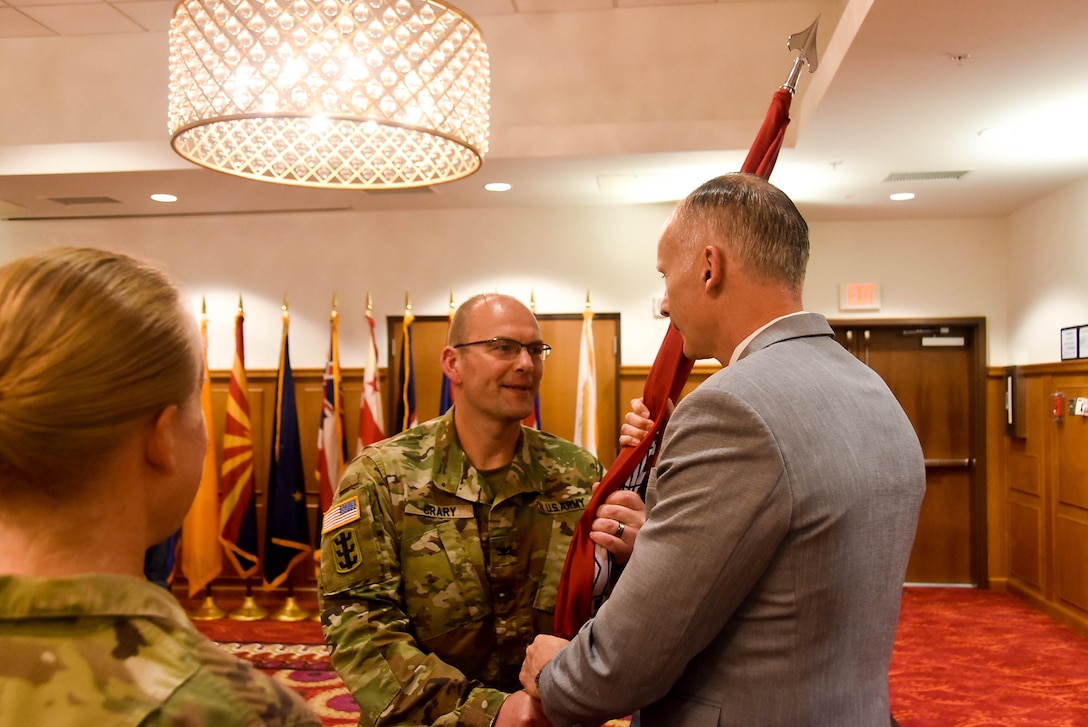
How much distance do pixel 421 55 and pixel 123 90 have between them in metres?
4.43

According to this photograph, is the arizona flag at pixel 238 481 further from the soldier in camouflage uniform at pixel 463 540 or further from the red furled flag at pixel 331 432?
the soldier in camouflage uniform at pixel 463 540

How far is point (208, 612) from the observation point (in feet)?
19.8

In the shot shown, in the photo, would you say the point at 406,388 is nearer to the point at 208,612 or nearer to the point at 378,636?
the point at 208,612

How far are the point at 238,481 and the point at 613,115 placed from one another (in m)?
3.56

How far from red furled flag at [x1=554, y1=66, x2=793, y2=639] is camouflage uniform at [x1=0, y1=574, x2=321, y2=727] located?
98cm

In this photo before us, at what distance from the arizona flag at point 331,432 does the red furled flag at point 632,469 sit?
4449 millimetres

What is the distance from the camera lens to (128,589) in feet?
2.45

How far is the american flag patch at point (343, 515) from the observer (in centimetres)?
185

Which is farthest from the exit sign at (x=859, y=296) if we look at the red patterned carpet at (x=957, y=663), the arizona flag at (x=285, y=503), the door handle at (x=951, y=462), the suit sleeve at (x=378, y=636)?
the suit sleeve at (x=378, y=636)

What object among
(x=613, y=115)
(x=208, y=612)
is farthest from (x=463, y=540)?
(x=208, y=612)

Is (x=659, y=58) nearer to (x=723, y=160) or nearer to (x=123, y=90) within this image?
(x=723, y=160)

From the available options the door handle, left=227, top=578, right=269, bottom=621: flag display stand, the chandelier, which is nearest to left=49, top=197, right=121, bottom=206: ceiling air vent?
left=227, top=578, right=269, bottom=621: flag display stand

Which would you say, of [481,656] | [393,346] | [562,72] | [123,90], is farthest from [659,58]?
[481,656]

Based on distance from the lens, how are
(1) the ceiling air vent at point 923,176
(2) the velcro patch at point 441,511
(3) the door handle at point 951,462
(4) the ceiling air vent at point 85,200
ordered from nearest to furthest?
(2) the velcro patch at point 441,511, (1) the ceiling air vent at point 923,176, (4) the ceiling air vent at point 85,200, (3) the door handle at point 951,462
